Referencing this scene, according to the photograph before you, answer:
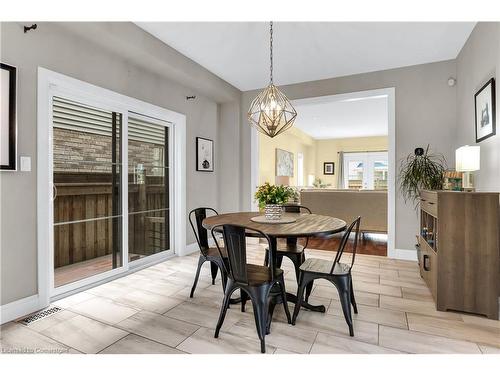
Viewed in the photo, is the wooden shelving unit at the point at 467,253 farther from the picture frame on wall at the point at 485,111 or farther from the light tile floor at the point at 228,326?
the picture frame on wall at the point at 485,111

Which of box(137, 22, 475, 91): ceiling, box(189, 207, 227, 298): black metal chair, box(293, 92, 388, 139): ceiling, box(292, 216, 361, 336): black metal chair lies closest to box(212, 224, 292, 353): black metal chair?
box(292, 216, 361, 336): black metal chair

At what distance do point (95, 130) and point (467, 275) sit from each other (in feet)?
12.2

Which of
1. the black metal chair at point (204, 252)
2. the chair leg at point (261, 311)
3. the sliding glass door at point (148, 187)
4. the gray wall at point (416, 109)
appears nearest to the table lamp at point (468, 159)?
the gray wall at point (416, 109)

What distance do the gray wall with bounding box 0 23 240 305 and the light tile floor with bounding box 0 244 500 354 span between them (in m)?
0.56

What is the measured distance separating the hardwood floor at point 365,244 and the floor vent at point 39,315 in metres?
3.49

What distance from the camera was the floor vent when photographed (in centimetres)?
222

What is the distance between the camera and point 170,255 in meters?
4.13

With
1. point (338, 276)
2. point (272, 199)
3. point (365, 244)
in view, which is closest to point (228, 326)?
point (338, 276)

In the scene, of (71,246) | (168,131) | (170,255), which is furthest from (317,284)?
(168,131)

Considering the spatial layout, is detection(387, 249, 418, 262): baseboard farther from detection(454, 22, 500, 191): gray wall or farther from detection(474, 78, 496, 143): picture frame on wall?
detection(474, 78, 496, 143): picture frame on wall

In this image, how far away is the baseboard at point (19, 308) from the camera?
2201 millimetres

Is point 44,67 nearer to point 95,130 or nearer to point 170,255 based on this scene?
point 95,130

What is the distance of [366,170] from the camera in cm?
1048
